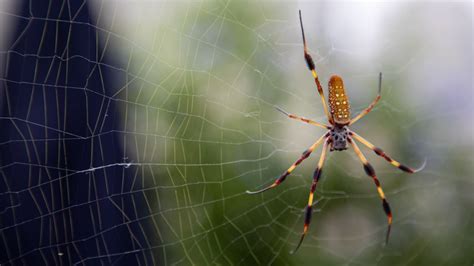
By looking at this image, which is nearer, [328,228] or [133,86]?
[133,86]

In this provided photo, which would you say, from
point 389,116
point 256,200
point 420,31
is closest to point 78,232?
point 256,200

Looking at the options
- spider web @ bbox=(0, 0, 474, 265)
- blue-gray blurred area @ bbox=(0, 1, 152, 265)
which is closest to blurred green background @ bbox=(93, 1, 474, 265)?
spider web @ bbox=(0, 0, 474, 265)

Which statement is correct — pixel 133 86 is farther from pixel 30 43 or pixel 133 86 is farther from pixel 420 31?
pixel 420 31

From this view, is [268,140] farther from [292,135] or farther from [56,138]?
[56,138]

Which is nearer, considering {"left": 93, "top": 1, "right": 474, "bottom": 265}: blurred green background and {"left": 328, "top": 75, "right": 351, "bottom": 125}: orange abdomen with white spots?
{"left": 328, "top": 75, "right": 351, "bottom": 125}: orange abdomen with white spots

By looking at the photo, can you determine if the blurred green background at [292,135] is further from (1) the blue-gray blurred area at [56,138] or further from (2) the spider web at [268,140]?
(1) the blue-gray blurred area at [56,138]

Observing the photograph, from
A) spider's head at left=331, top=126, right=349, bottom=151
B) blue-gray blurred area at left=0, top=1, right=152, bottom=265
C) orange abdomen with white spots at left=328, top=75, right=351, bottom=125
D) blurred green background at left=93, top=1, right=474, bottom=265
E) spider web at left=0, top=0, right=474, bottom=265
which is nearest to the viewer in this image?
orange abdomen with white spots at left=328, top=75, right=351, bottom=125

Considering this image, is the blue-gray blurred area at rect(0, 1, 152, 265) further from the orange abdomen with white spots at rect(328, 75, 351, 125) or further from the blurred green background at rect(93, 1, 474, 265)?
the orange abdomen with white spots at rect(328, 75, 351, 125)
